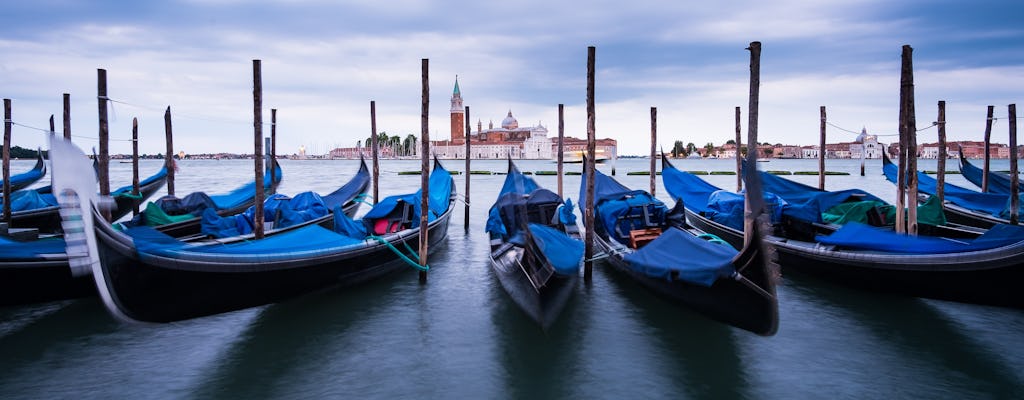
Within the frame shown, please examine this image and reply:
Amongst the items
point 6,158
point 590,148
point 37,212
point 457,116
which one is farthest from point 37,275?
point 457,116

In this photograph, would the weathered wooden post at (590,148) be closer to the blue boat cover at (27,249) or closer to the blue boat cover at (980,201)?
the blue boat cover at (27,249)

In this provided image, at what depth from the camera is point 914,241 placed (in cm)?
449

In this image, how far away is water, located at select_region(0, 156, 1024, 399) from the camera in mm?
3602

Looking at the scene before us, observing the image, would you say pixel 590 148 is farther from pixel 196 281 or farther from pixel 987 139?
pixel 987 139

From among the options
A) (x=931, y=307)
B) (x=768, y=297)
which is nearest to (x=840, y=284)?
(x=931, y=307)

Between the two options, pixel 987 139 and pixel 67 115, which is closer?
pixel 67 115

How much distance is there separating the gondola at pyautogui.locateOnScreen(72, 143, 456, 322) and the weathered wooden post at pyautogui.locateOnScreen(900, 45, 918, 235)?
4.94 meters

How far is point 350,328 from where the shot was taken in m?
4.71

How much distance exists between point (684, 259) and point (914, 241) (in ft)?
6.18

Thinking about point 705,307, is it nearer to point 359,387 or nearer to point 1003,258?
point 1003,258

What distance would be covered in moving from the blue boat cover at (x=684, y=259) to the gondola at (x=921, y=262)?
1.43 ft

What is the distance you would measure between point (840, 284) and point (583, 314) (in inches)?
93.5

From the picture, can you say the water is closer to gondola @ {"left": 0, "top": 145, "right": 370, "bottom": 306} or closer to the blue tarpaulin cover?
gondola @ {"left": 0, "top": 145, "right": 370, "bottom": 306}

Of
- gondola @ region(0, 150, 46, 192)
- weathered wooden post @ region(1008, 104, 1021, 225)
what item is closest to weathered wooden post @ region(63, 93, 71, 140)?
gondola @ region(0, 150, 46, 192)
